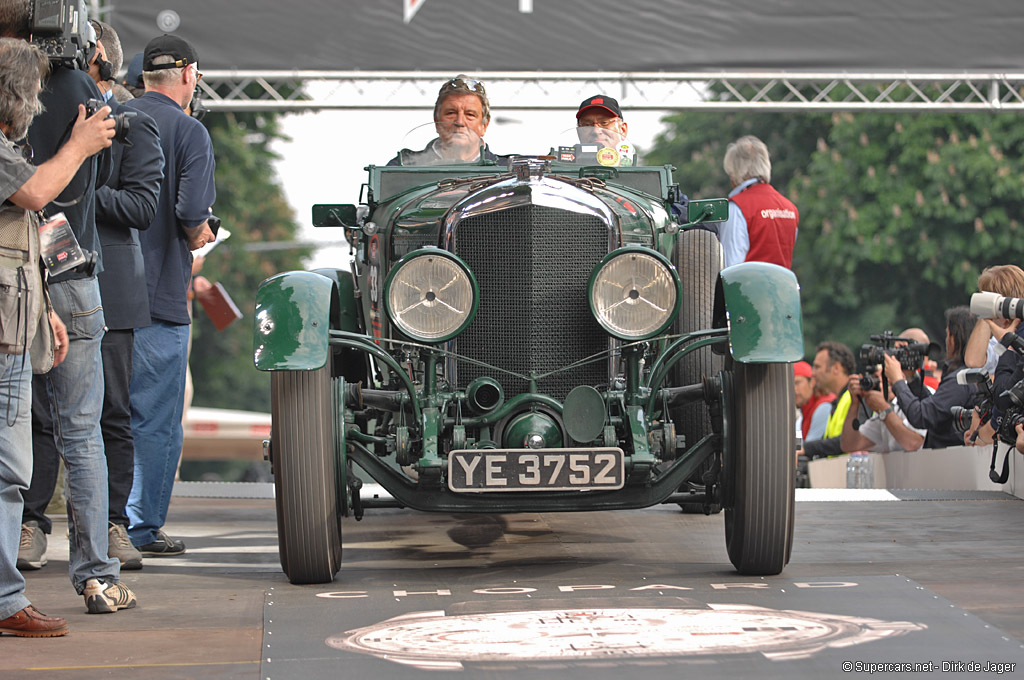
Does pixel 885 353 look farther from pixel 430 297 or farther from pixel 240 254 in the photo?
pixel 240 254

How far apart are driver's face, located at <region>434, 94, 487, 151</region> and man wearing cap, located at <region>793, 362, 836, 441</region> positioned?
18.0 feet

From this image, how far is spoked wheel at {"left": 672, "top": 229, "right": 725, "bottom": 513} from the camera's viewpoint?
20.1 feet

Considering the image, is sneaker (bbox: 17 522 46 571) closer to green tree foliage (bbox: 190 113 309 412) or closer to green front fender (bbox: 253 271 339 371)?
green front fender (bbox: 253 271 339 371)

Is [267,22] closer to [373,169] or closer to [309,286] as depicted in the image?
[373,169]

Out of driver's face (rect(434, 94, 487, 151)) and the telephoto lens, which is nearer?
the telephoto lens

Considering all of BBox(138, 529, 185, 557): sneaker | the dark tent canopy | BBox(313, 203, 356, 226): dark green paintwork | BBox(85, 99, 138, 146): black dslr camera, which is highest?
the dark tent canopy

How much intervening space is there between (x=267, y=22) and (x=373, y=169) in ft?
13.5

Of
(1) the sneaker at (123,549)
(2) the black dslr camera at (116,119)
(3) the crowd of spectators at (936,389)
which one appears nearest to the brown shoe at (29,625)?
(1) the sneaker at (123,549)

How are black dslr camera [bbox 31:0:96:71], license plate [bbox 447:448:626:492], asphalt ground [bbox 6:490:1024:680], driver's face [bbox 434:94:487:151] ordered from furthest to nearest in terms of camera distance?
driver's face [bbox 434:94:487:151], license plate [bbox 447:448:626:492], black dslr camera [bbox 31:0:96:71], asphalt ground [bbox 6:490:1024:680]

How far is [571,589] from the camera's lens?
15.6ft

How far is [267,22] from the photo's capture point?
34.3 ft

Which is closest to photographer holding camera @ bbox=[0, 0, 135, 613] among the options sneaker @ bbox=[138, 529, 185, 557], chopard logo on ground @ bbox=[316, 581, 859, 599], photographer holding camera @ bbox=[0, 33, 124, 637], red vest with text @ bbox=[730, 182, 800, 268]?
photographer holding camera @ bbox=[0, 33, 124, 637]

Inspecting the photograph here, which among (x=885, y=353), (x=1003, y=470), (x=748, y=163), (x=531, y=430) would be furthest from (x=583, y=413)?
(x=885, y=353)

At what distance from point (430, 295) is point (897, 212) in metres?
18.4
